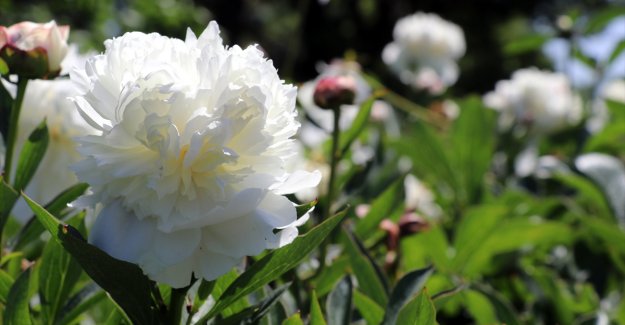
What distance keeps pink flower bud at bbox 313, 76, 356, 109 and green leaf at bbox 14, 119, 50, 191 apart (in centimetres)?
32

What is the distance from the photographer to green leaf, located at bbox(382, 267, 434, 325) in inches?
27.1

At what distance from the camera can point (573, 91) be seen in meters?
2.12

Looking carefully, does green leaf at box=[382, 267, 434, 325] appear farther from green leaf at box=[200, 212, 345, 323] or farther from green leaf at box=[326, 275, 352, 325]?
green leaf at box=[200, 212, 345, 323]

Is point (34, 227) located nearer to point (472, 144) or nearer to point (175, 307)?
point (175, 307)

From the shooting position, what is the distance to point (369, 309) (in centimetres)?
72

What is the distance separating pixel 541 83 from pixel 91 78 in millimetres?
1851

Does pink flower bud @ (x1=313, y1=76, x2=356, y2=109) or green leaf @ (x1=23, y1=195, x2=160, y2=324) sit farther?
pink flower bud @ (x1=313, y1=76, x2=356, y2=109)

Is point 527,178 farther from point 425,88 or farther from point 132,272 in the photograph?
point 132,272

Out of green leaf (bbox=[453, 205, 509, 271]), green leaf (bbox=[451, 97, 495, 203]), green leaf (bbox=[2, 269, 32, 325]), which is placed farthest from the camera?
green leaf (bbox=[451, 97, 495, 203])

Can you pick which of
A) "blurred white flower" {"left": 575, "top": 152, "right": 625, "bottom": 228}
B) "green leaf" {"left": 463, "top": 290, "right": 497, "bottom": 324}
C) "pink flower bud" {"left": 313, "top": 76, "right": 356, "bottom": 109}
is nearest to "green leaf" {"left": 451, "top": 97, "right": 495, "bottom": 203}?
"blurred white flower" {"left": 575, "top": 152, "right": 625, "bottom": 228}

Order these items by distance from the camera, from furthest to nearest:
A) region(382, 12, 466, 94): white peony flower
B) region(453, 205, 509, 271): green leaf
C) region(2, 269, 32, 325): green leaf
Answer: region(382, 12, 466, 94): white peony flower, region(453, 205, 509, 271): green leaf, region(2, 269, 32, 325): green leaf

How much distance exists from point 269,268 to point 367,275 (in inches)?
8.9

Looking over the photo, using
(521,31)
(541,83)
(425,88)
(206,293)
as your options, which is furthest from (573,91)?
(521,31)

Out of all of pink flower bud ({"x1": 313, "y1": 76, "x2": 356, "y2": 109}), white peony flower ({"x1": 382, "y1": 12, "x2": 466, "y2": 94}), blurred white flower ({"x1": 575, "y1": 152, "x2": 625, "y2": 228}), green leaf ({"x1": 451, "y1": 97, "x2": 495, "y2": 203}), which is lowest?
white peony flower ({"x1": 382, "y1": 12, "x2": 466, "y2": 94})
